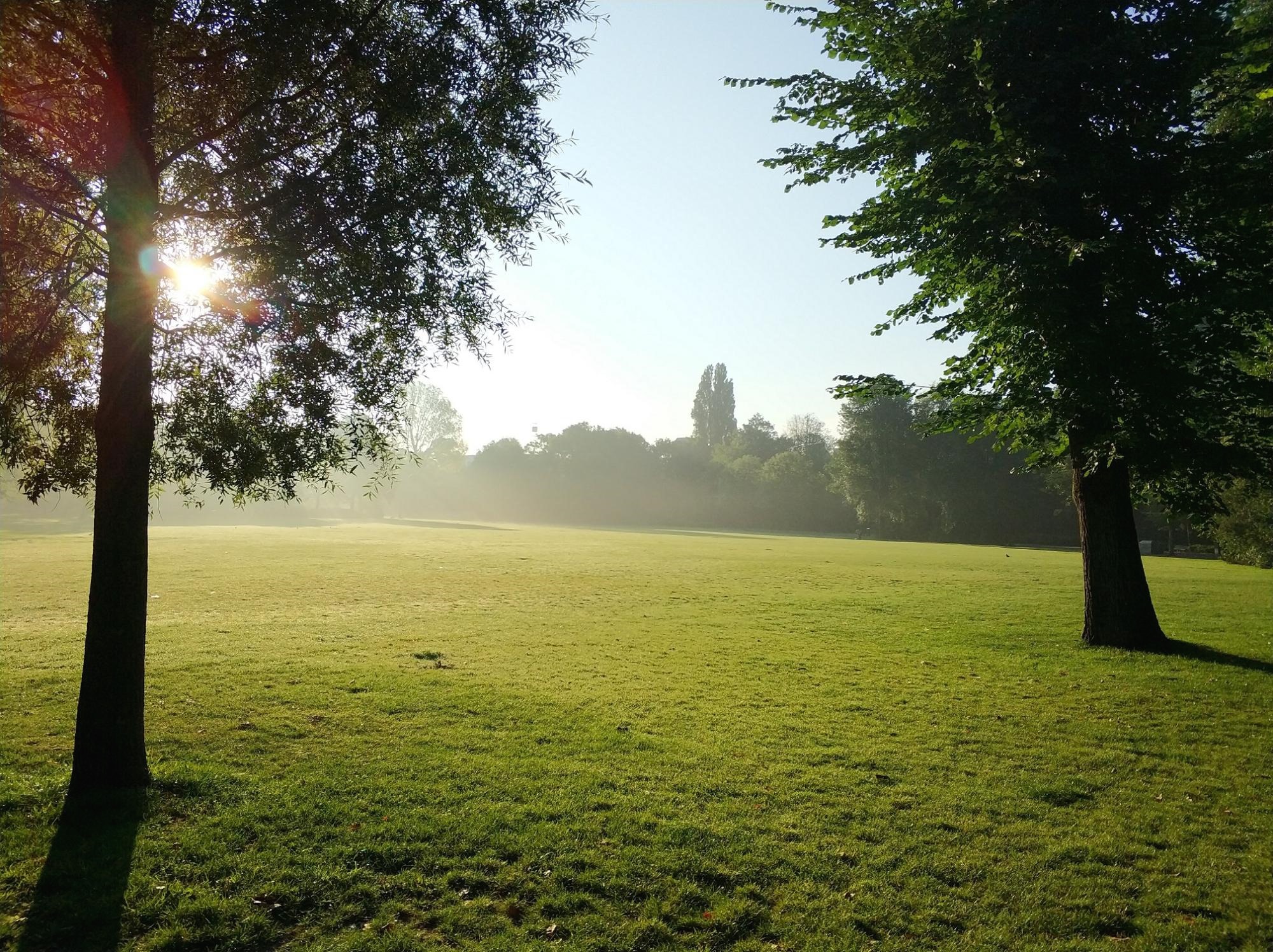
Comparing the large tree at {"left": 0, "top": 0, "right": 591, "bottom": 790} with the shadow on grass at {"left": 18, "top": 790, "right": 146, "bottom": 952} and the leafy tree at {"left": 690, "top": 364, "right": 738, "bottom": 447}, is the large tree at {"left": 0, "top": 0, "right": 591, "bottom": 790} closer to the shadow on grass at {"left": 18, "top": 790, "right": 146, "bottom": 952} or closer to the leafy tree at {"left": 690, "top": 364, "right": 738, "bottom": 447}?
the shadow on grass at {"left": 18, "top": 790, "right": 146, "bottom": 952}

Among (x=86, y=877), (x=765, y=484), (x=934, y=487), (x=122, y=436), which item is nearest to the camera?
(x=86, y=877)

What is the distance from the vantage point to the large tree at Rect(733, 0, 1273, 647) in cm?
1255

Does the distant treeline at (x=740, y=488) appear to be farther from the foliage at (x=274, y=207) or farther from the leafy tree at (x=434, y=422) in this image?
the foliage at (x=274, y=207)

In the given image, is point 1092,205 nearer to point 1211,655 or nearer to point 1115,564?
point 1115,564

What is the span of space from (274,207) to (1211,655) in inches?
746

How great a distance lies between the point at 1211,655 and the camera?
1566cm

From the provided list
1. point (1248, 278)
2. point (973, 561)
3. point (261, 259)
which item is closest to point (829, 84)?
point (1248, 278)

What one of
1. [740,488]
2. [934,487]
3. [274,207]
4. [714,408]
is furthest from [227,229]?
[714,408]

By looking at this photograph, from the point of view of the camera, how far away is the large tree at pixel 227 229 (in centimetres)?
734

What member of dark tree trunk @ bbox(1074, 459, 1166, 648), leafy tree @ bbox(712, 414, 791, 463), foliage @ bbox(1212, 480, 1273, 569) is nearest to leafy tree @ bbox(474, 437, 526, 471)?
leafy tree @ bbox(712, 414, 791, 463)

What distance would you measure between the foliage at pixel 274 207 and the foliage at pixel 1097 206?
8.33 meters

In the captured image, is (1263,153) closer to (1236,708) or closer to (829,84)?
(829,84)

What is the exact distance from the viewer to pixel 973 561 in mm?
42656

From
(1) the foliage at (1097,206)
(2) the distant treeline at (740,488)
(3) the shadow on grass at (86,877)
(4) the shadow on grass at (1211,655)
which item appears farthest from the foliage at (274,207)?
(2) the distant treeline at (740,488)
